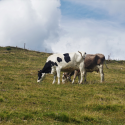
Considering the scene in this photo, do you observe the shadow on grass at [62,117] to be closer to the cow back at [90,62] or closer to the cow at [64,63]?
the cow at [64,63]

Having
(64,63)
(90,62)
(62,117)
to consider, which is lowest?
(62,117)

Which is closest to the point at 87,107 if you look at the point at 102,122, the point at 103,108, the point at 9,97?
the point at 103,108

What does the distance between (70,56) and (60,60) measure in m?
1.03

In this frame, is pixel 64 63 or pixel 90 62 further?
pixel 90 62

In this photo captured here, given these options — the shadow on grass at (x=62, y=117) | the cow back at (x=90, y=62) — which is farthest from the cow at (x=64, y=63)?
the shadow on grass at (x=62, y=117)

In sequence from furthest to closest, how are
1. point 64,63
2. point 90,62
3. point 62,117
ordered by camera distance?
point 90,62, point 64,63, point 62,117

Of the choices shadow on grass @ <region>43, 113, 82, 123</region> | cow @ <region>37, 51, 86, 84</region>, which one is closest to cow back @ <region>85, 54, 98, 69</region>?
cow @ <region>37, 51, 86, 84</region>

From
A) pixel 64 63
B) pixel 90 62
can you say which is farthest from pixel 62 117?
pixel 90 62

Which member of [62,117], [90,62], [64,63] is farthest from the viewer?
[90,62]

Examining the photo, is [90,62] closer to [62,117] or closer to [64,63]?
[64,63]

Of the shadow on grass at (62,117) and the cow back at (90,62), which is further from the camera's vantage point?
the cow back at (90,62)

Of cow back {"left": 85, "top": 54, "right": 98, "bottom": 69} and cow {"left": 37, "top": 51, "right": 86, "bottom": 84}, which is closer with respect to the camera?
cow {"left": 37, "top": 51, "right": 86, "bottom": 84}

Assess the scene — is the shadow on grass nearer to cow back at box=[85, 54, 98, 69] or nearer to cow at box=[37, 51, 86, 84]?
cow at box=[37, 51, 86, 84]

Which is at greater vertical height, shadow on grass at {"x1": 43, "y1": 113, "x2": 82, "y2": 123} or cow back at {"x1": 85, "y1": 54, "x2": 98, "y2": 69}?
cow back at {"x1": 85, "y1": 54, "x2": 98, "y2": 69}
